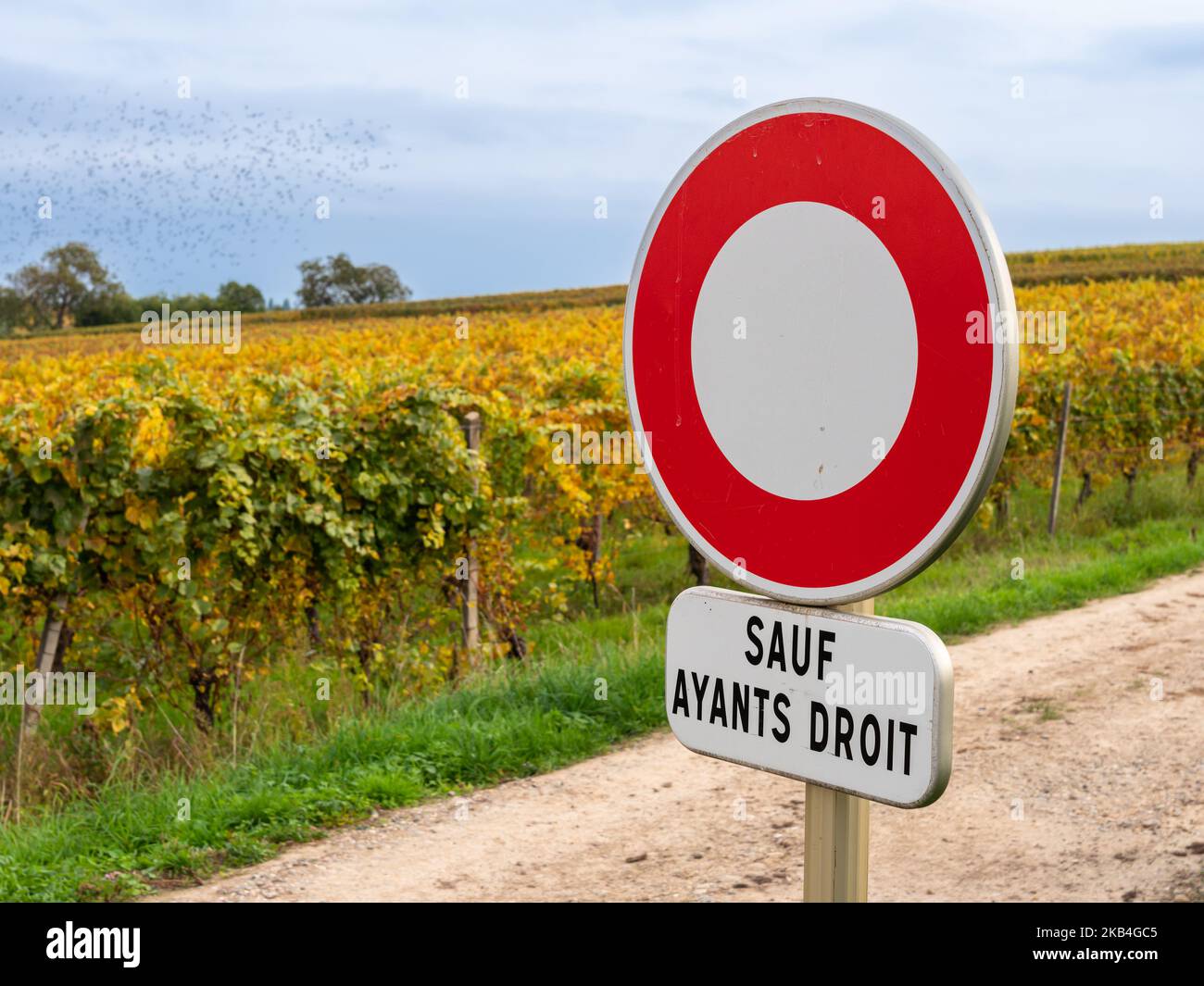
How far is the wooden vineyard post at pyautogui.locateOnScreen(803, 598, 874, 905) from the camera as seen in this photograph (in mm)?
1748

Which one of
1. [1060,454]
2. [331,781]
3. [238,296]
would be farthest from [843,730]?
[238,296]

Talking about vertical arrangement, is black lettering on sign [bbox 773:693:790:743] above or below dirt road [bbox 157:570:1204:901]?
above

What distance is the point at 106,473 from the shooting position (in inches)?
245

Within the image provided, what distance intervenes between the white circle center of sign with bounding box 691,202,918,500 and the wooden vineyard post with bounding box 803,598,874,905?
0.86ft

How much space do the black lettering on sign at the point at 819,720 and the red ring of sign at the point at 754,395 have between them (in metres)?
0.20

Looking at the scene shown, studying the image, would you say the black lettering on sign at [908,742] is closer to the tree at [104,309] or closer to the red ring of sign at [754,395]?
the red ring of sign at [754,395]

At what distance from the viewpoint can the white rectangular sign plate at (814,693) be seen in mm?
1651

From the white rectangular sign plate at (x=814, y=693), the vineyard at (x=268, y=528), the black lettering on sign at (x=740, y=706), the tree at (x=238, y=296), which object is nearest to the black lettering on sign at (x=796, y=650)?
the white rectangular sign plate at (x=814, y=693)

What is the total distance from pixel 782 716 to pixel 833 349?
609 mm

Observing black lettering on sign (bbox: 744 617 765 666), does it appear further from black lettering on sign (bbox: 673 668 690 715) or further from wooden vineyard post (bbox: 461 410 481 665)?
wooden vineyard post (bbox: 461 410 481 665)

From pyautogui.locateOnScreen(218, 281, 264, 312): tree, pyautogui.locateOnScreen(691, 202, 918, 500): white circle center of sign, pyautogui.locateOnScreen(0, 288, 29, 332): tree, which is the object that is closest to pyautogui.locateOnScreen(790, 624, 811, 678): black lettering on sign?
pyautogui.locateOnScreen(691, 202, 918, 500): white circle center of sign

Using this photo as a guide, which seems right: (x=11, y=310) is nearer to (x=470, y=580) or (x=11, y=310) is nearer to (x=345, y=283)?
(x=345, y=283)

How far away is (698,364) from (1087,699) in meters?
5.31

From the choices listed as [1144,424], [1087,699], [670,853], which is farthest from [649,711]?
[1144,424]
